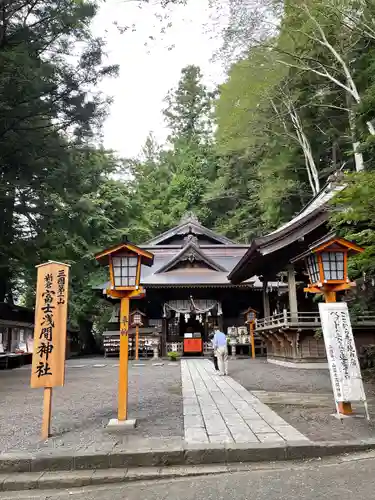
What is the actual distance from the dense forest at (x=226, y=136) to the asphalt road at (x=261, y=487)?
4.02m

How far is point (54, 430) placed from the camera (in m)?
5.20

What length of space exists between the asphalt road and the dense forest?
402cm

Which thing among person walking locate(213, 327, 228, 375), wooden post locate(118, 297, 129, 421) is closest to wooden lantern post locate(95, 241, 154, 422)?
wooden post locate(118, 297, 129, 421)

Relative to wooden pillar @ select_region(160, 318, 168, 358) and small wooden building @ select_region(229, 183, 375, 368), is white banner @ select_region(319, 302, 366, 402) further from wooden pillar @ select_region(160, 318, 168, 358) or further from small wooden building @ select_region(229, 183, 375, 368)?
wooden pillar @ select_region(160, 318, 168, 358)

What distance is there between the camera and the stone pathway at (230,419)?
15.1 feet

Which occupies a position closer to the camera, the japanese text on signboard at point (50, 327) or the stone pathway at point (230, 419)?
the stone pathway at point (230, 419)

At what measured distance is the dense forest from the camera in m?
11.0

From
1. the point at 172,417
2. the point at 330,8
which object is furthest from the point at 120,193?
the point at 172,417

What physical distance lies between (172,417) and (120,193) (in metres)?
20.6

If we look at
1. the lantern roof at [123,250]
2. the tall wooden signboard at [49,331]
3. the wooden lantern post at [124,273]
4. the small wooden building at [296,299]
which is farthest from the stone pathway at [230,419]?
the small wooden building at [296,299]

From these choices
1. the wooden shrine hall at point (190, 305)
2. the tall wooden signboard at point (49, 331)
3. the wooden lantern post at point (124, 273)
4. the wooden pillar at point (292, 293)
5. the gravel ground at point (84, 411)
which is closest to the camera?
the gravel ground at point (84, 411)

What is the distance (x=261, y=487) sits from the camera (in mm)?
3486

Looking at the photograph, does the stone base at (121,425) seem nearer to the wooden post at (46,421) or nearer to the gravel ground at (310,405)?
the wooden post at (46,421)

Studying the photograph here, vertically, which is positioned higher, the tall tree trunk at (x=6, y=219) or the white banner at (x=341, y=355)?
the tall tree trunk at (x=6, y=219)
